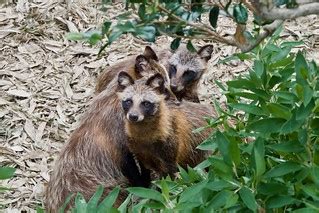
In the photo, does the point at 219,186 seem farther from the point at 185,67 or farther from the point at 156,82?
the point at 185,67

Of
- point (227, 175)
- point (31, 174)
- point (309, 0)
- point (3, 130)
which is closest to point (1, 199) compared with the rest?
point (31, 174)

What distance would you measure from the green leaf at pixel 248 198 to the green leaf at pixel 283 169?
127 mm

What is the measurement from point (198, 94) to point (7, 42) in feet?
6.86

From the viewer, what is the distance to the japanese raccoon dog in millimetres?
Answer: 7473

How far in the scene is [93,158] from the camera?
6.73 m

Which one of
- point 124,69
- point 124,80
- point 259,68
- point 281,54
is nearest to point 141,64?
point 124,69

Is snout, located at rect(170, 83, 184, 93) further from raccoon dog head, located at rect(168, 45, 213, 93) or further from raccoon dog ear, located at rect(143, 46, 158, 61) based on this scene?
raccoon dog ear, located at rect(143, 46, 158, 61)

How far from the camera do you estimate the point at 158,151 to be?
261 inches

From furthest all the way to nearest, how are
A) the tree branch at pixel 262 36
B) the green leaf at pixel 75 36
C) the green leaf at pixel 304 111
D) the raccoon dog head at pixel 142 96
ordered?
the raccoon dog head at pixel 142 96 < the green leaf at pixel 304 111 < the tree branch at pixel 262 36 < the green leaf at pixel 75 36

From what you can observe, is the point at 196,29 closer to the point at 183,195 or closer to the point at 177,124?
the point at 183,195

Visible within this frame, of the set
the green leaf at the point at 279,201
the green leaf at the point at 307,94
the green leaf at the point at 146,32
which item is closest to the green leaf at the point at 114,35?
the green leaf at the point at 146,32

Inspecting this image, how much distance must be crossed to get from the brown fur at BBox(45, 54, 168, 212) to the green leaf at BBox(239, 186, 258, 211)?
9.17 feet

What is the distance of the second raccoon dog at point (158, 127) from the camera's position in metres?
6.48

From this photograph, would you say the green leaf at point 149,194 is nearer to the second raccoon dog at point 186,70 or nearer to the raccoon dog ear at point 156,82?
the raccoon dog ear at point 156,82
